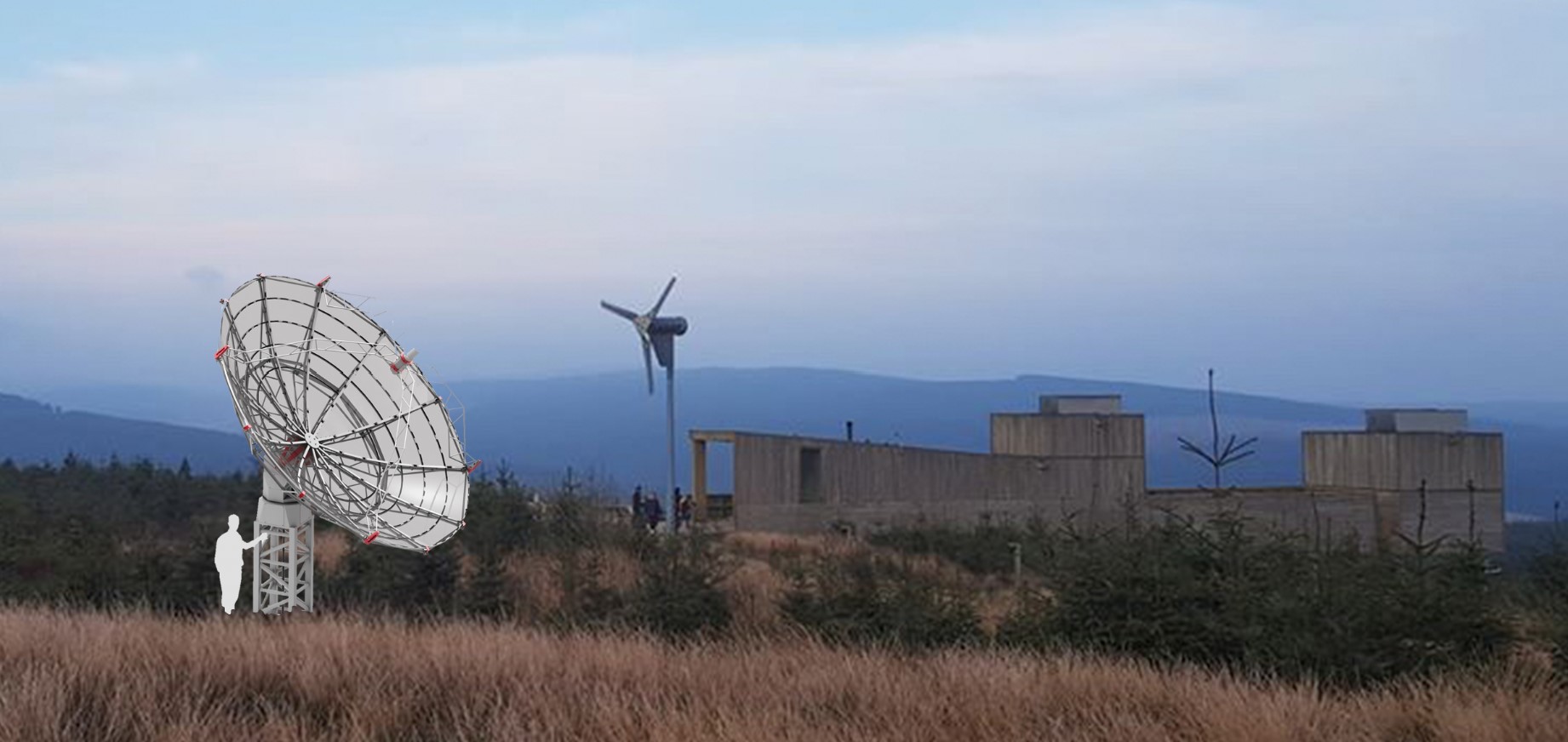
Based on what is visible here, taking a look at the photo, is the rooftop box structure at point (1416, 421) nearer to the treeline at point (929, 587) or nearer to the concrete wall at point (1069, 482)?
the concrete wall at point (1069, 482)

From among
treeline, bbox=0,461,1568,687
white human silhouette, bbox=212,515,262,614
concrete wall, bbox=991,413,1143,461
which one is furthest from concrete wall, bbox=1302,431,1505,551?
white human silhouette, bbox=212,515,262,614

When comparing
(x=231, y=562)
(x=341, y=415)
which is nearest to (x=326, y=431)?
(x=341, y=415)

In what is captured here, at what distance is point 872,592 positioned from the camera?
2092 centimetres

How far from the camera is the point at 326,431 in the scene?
19656mm

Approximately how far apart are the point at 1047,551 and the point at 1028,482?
32.7 metres

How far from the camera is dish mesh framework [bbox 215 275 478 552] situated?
18.3 m

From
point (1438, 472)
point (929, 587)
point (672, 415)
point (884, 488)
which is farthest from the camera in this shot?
point (1438, 472)

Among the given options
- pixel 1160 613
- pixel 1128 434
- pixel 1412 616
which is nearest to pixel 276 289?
pixel 1160 613

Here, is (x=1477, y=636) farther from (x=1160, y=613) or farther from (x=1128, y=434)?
(x=1128, y=434)

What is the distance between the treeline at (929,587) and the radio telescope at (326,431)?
1097 millimetres

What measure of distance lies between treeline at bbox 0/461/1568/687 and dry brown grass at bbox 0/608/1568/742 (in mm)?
2377

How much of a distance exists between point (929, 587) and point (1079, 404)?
128 feet

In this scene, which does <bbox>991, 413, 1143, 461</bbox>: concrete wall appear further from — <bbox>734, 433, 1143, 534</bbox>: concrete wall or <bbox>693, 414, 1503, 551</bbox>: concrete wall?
<bbox>734, 433, 1143, 534</bbox>: concrete wall

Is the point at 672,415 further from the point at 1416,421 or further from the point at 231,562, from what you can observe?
the point at 1416,421
